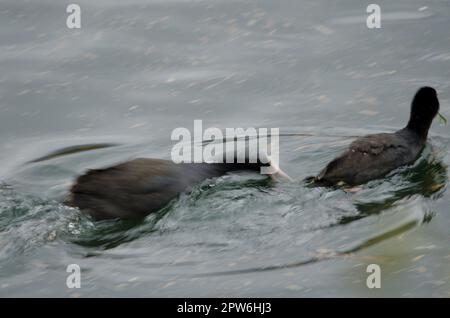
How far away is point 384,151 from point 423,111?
2.26 ft

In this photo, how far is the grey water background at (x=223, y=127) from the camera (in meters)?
6.47

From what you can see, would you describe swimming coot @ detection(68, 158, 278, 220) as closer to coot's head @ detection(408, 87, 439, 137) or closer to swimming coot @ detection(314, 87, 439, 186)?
swimming coot @ detection(314, 87, 439, 186)

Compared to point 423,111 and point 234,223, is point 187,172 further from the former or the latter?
point 423,111

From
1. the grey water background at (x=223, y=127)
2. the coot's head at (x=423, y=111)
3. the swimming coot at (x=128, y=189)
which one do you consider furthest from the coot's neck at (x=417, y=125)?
the swimming coot at (x=128, y=189)

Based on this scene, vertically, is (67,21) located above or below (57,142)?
above

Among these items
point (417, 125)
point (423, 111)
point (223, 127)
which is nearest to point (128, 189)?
point (223, 127)

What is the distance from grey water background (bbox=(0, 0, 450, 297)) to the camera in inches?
255

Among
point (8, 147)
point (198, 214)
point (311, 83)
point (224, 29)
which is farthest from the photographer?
point (224, 29)

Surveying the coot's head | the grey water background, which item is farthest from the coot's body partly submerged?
the grey water background

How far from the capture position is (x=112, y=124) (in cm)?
927

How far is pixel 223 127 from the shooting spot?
9.11 meters
